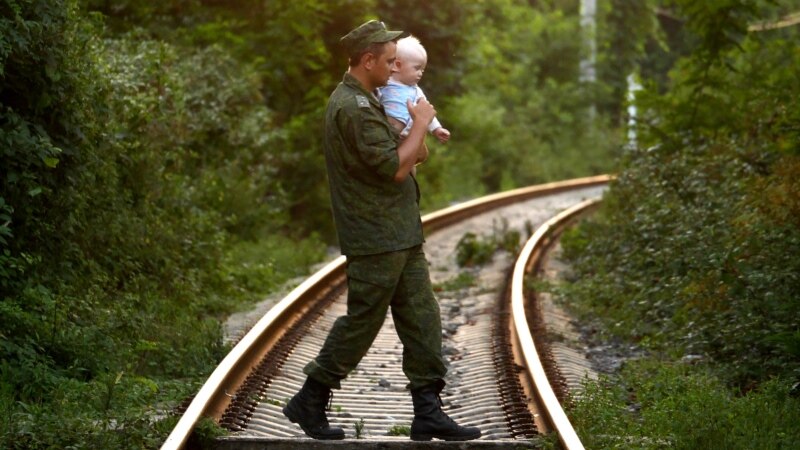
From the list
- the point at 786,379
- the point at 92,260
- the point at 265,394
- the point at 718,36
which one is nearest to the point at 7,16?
the point at 92,260

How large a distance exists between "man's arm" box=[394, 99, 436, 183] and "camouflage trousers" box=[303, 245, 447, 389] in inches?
16.9

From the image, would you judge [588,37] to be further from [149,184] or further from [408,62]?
[408,62]

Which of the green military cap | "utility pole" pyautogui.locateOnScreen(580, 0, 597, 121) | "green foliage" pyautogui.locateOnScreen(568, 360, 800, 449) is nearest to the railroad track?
"green foliage" pyautogui.locateOnScreen(568, 360, 800, 449)

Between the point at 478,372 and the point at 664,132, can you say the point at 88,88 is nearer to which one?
the point at 478,372

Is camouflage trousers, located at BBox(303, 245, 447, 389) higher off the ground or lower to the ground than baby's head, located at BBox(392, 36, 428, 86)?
lower

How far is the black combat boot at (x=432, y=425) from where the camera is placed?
20.3 ft

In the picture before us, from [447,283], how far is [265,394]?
17.2 feet

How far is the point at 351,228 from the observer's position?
6086mm

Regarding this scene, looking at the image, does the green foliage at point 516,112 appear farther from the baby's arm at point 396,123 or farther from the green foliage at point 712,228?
the baby's arm at point 396,123

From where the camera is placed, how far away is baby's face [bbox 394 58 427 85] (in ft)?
20.1

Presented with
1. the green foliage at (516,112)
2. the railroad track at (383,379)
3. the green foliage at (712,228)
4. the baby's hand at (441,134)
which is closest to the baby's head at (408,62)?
the baby's hand at (441,134)

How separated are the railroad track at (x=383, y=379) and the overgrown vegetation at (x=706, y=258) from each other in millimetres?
425

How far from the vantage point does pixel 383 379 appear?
320 inches

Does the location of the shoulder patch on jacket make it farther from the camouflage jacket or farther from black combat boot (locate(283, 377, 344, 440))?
black combat boot (locate(283, 377, 344, 440))
